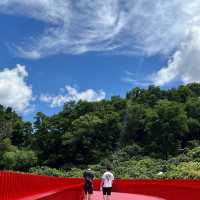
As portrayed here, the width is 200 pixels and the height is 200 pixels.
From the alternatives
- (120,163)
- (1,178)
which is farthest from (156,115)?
(1,178)

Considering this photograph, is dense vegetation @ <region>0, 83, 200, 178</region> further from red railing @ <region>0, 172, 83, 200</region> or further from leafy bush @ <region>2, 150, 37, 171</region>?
red railing @ <region>0, 172, 83, 200</region>

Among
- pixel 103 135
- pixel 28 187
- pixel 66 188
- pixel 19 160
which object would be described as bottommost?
pixel 28 187

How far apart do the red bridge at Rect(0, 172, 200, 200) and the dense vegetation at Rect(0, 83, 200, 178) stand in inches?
1356

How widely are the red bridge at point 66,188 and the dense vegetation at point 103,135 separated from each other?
34.4m

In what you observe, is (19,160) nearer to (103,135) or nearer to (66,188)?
(103,135)

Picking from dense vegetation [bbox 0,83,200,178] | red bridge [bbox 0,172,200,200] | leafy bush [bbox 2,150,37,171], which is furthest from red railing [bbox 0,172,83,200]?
leafy bush [bbox 2,150,37,171]

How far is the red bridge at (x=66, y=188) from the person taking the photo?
15.5 meters

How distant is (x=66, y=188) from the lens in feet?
90.2

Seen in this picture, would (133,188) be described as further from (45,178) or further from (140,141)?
(140,141)

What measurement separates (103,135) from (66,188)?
60549 mm

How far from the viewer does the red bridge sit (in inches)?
609

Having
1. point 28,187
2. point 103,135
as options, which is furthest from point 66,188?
point 103,135

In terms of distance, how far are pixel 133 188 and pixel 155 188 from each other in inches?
255

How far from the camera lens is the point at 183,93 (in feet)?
329
